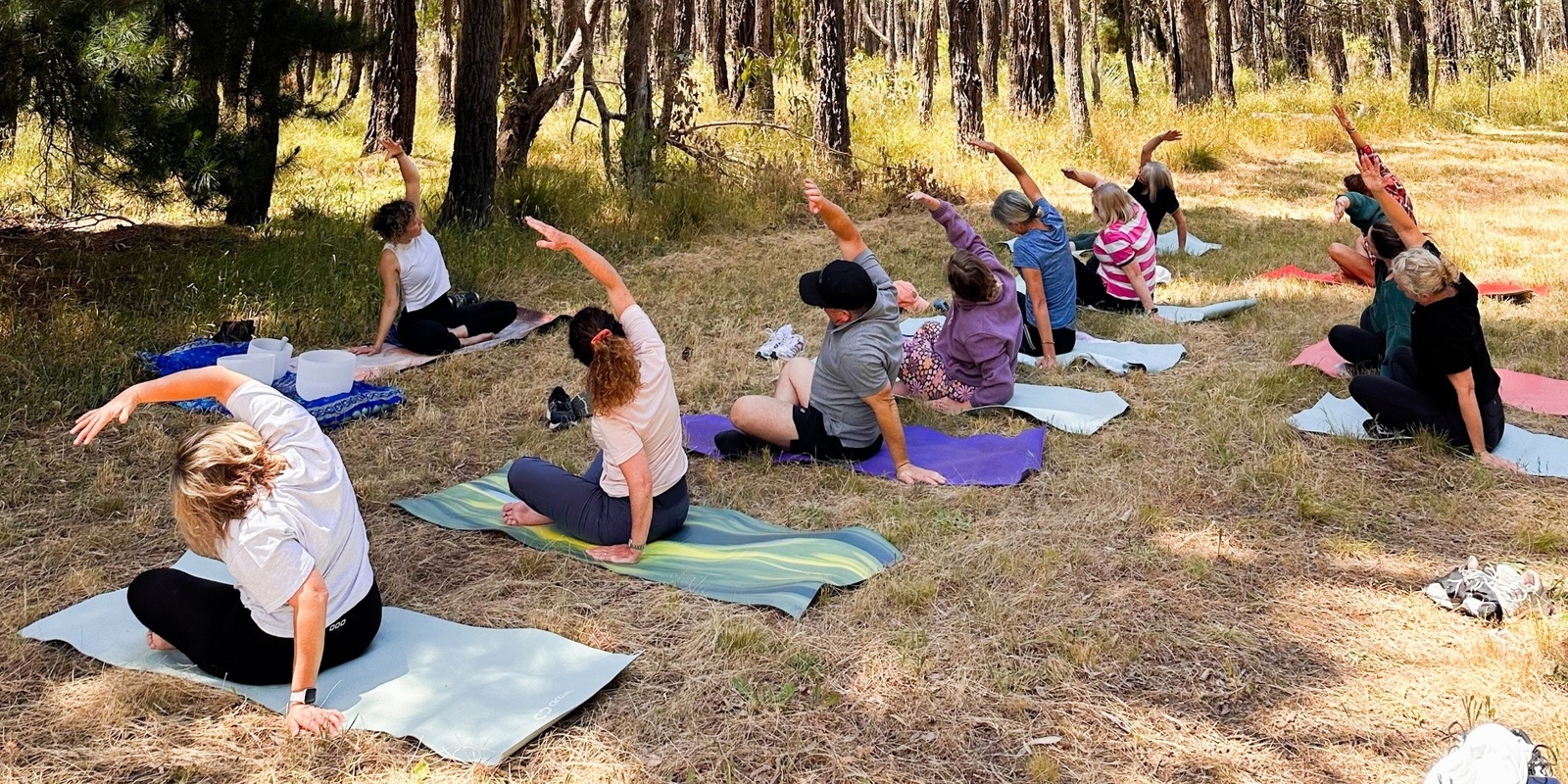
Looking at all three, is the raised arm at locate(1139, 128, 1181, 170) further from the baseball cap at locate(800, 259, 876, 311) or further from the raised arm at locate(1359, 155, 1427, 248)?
the baseball cap at locate(800, 259, 876, 311)

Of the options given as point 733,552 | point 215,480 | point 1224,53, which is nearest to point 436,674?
point 215,480

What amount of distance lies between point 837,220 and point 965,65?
9.03 metres

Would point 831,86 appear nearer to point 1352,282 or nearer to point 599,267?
point 1352,282

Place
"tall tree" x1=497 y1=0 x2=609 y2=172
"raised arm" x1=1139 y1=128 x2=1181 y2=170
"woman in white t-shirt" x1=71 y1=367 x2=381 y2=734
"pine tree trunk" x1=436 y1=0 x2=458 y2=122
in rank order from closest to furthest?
1. "woman in white t-shirt" x1=71 y1=367 x2=381 y2=734
2. "raised arm" x1=1139 y1=128 x2=1181 y2=170
3. "tall tree" x1=497 y1=0 x2=609 y2=172
4. "pine tree trunk" x1=436 y1=0 x2=458 y2=122

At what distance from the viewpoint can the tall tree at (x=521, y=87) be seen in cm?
1147

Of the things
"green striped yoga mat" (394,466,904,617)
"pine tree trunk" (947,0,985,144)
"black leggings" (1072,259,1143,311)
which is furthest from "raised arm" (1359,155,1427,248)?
"pine tree trunk" (947,0,985,144)

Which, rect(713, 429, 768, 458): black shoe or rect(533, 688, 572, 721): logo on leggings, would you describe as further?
rect(713, 429, 768, 458): black shoe

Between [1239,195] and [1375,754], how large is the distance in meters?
10.6

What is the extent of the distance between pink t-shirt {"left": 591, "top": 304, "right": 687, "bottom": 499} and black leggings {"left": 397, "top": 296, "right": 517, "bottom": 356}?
3.03m

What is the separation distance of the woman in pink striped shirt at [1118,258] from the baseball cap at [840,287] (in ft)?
10.6

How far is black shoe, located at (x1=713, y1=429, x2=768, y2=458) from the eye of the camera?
5.51 meters

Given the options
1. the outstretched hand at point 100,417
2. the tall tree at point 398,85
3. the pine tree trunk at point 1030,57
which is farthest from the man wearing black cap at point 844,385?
the pine tree trunk at point 1030,57

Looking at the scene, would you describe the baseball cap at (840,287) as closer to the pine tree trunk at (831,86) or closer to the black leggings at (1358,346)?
the black leggings at (1358,346)

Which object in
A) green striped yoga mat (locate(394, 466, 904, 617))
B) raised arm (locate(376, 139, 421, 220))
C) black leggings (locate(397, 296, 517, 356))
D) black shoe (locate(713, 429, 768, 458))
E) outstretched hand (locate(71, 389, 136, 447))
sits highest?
raised arm (locate(376, 139, 421, 220))
